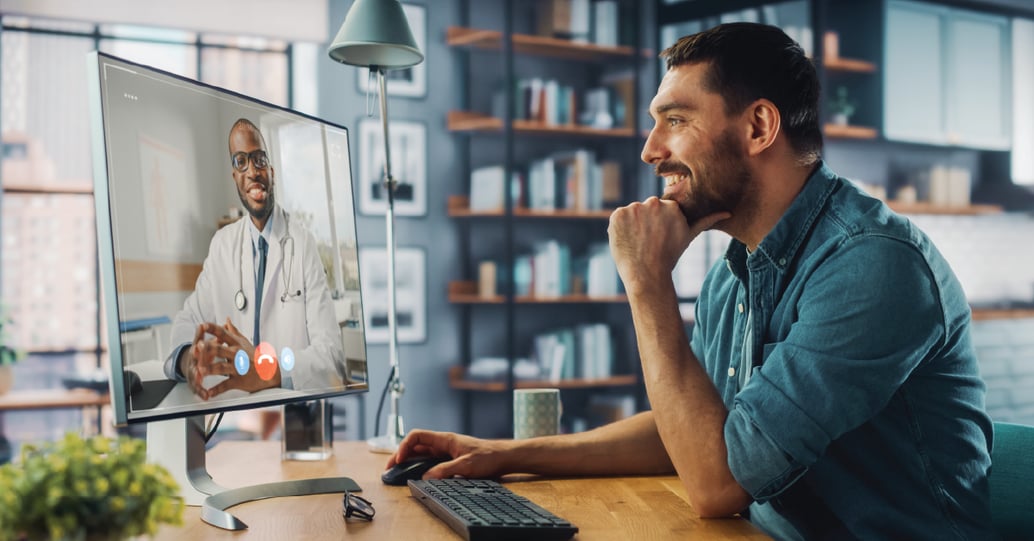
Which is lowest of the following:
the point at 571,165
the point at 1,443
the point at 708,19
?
the point at 1,443

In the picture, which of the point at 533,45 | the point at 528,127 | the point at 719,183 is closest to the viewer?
the point at 719,183

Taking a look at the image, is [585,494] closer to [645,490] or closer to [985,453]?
[645,490]

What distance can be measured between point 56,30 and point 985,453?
15.7 feet

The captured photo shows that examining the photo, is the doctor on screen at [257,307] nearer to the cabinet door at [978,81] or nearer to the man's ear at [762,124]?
the man's ear at [762,124]

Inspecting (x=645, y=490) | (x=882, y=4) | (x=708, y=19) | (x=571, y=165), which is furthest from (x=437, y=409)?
(x=645, y=490)

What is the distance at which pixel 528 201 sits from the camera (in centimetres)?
457

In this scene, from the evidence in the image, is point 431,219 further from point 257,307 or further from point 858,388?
point 858,388

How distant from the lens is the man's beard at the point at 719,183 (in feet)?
4.51

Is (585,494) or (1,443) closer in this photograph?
(585,494)

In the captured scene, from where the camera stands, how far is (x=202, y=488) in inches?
46.8

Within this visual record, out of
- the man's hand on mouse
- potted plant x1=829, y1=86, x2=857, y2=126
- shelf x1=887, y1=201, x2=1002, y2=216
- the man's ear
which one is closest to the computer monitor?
the man's hand on mouse

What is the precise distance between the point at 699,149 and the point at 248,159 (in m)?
0.68

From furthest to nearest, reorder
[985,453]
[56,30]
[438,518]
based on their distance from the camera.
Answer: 1. [56,30]
2. [985,453]
3. [438,518]

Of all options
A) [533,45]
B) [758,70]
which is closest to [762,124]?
[758,70]
